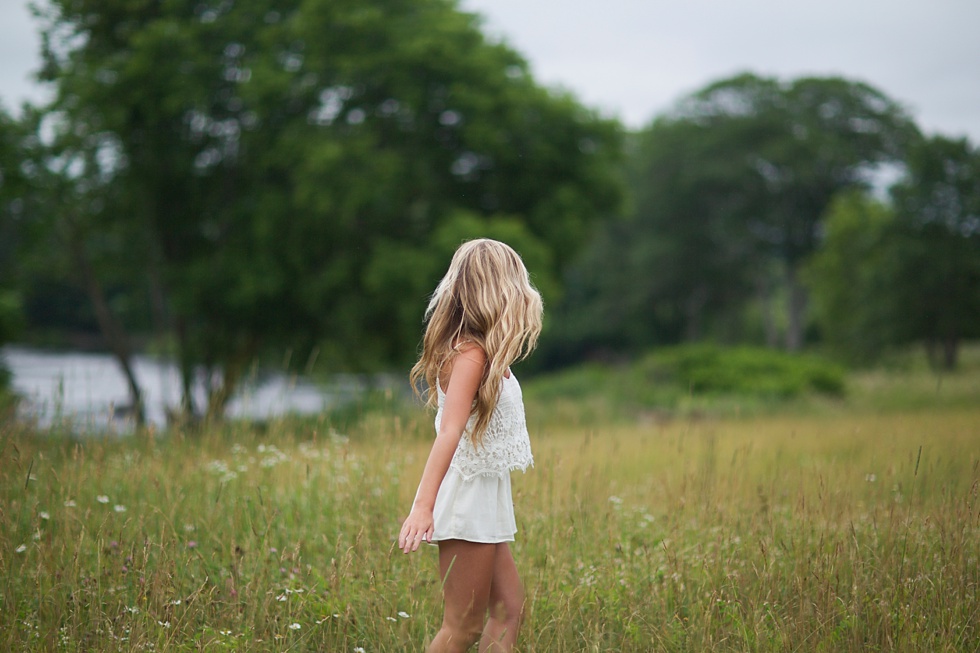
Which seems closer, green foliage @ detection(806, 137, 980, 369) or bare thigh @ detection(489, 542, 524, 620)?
bare thigh @ detection(489, 542, 524, 620)

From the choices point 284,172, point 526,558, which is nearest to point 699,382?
point 284,172

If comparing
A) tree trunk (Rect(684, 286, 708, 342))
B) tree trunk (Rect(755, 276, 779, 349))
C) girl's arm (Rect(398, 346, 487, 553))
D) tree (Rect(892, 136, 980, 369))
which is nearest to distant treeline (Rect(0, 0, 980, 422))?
tree (Rect(892, 136, 980, 369))

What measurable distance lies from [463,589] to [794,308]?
37.8m

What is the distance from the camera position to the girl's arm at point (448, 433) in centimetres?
250

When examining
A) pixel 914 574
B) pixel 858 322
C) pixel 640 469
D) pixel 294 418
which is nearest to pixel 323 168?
pixel 294 418

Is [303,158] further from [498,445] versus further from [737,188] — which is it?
[737,188]

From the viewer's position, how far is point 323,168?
1384 centimetres

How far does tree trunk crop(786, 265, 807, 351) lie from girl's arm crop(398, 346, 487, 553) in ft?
116

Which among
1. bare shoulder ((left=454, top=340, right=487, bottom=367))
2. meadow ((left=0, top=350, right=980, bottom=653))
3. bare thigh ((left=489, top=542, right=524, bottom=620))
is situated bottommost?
meadow ((left=0, top=350, right=980, bottom=653))

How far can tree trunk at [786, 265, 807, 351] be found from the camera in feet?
117

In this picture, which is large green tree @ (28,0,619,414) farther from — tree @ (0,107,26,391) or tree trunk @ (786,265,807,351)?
tree trunk @ (786,265,807,351)

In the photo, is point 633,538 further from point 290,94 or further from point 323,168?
point 290,94

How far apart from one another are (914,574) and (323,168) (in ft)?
39.9

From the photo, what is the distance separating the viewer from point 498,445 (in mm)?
2688
